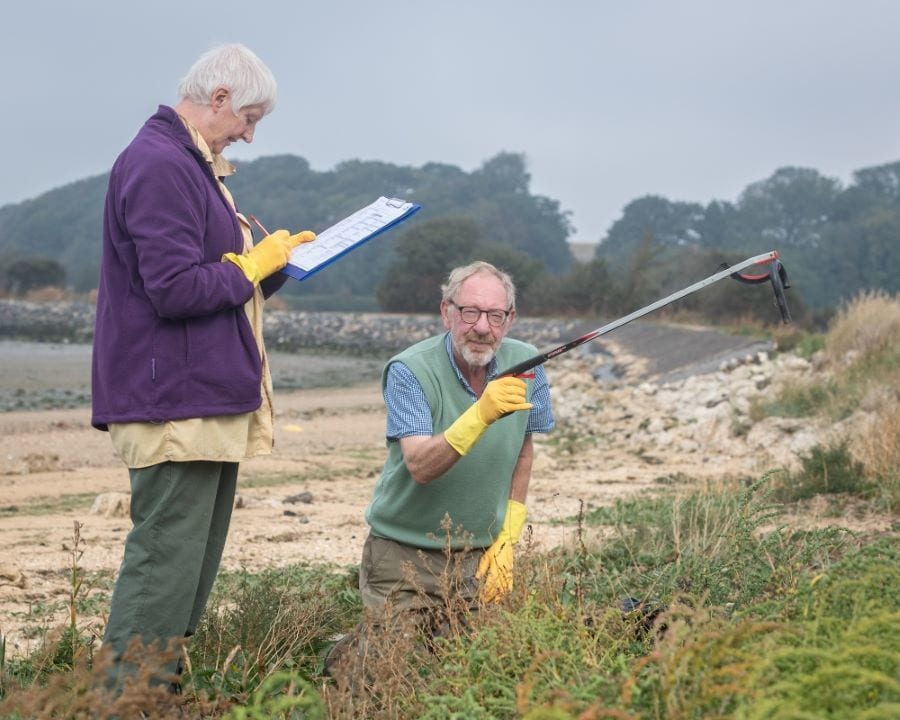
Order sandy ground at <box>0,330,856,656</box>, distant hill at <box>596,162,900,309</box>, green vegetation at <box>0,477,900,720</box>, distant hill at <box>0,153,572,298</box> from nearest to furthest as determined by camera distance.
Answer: green vegetation at <box>0,477,900,720</box> → sandy ground at <box>0,330,856,656</box> → distant hill at <box>596,162,900,309</box> → distant hill at <box>0,153,572,298</box>

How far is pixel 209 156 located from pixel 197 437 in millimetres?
869

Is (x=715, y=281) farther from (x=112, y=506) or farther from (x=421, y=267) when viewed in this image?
(x=421, y=267)

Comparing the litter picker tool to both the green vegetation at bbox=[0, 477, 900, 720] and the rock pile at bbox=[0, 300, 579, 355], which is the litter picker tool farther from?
the rock pile at bbox=[0, 300, 579, 355]

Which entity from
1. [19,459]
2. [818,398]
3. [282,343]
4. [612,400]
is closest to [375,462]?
[19,459]

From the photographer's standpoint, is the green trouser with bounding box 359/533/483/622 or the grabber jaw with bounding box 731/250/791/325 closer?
the grabber jaw with bounding box 731/250/791/325

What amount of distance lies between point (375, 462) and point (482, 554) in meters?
7.49

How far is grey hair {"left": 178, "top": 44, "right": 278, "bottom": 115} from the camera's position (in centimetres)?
354

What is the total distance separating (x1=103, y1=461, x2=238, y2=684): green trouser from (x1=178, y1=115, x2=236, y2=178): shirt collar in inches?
36.2

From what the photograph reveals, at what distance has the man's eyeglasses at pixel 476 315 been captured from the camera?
3.87 meters

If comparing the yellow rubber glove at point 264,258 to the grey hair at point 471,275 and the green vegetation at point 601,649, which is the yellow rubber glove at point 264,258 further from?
the green vegetation at point 601,649

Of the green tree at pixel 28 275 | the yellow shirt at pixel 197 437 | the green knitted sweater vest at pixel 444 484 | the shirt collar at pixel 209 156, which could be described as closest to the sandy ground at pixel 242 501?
the green knitted sweater vest at pixel 444 484

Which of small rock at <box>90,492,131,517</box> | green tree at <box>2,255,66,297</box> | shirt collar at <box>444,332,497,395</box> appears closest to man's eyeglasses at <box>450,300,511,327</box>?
shirt collar at <box>444,332,497,395</box>

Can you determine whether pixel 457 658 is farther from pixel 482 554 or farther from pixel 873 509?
pixel 873 509

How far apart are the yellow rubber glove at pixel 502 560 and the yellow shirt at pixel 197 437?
0.80 meters
